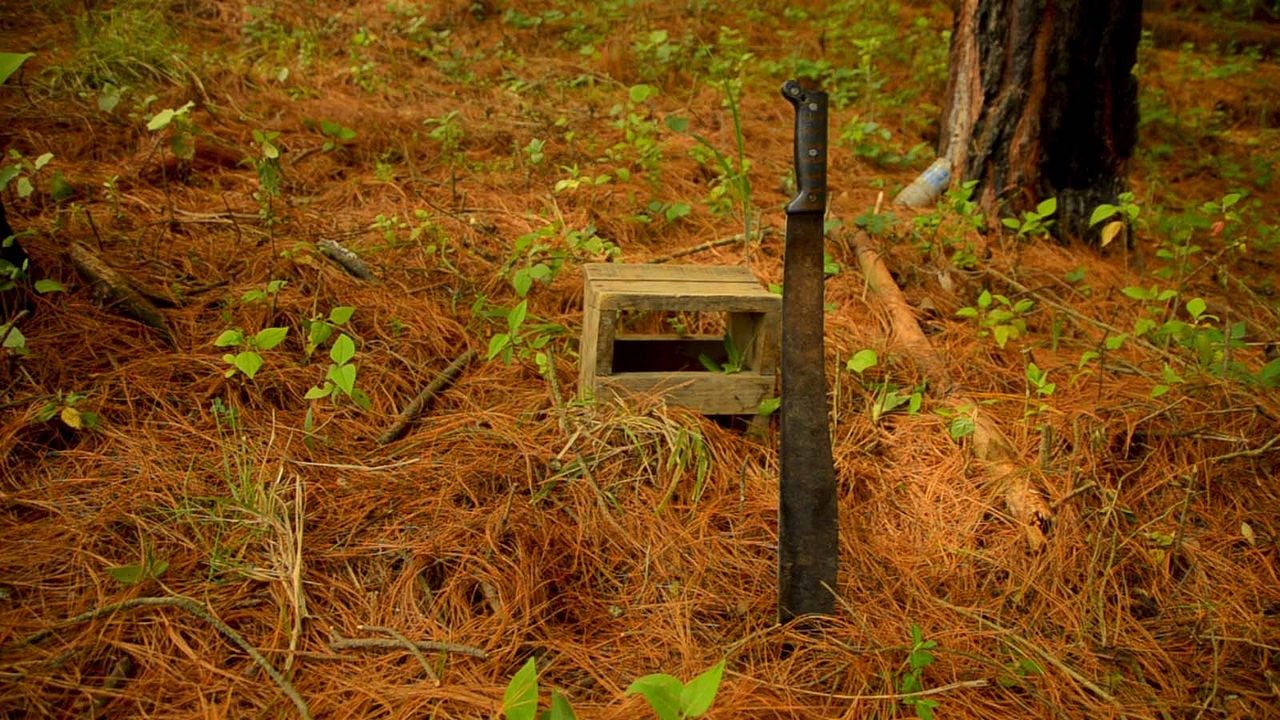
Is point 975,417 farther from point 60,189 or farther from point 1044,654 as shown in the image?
point 60,189

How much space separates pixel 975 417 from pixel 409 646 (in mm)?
1508

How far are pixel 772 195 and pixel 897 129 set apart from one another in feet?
4.34

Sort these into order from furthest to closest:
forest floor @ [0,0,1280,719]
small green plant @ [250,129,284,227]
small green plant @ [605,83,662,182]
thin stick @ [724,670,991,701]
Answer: small green plant @ [605,83,662,182] < small green plant @ [250,129,284,227] < forest floor @ [0,0,1280,719] < thin stick @ [724,670,991,701]

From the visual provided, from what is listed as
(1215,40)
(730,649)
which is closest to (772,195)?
(730,649)

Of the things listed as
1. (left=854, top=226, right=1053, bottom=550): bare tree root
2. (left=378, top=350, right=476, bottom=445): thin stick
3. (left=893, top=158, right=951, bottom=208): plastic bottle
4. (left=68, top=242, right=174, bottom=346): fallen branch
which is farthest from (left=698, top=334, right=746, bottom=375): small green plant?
(left=893, top=158, right=951, bottom=208): plastic bottle

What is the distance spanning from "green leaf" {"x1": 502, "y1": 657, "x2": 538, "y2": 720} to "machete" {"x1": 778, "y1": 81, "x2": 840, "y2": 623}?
0.62 meters

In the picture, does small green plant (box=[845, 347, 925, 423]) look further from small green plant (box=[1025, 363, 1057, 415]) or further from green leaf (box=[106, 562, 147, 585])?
green leaf (box=[106, 562, 147, 585])

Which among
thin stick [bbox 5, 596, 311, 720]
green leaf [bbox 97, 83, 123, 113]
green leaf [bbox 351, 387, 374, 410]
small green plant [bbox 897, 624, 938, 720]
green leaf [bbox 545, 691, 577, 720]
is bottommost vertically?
small green plant [bbox 897, 624, 938, 720]

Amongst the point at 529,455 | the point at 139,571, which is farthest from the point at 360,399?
the point at 139,571

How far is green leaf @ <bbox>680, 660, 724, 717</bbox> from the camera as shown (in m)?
1.27

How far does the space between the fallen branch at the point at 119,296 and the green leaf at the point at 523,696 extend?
1538 millimetres

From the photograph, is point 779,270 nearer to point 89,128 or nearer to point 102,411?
point 102,411

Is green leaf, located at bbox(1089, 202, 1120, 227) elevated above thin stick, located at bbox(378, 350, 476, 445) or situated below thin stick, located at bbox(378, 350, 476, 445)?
above

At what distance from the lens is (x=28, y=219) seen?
266cm
